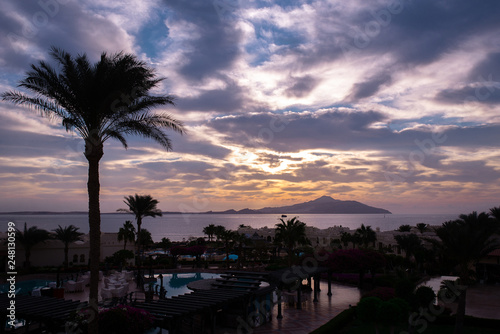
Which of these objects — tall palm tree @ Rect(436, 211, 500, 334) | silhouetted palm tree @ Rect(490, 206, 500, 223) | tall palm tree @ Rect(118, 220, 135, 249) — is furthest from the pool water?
silhouetted palm tree @ Rect(490, 206, 500, 223)

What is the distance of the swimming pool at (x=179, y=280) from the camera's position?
30008 mm

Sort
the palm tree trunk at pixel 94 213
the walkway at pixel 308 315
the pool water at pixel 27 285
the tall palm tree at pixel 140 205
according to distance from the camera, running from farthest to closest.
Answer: the tall palm tree at pixel 140 205, the pool water at pixel 27 285, the walkway at pixel 308 315, the palm tree trunk at pixel 94 213

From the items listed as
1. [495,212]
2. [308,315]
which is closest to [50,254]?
[308,315]

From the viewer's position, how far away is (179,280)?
3466cm

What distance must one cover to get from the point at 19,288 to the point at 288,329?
79.3 feet

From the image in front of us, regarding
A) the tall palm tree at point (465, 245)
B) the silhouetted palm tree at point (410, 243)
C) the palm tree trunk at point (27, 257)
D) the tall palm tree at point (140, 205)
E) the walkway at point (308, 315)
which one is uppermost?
the tall palm tree at point (140, 205)

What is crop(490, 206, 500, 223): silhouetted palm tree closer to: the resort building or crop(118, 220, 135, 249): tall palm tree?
crop(118, 220, 135, 249): tall palm tree

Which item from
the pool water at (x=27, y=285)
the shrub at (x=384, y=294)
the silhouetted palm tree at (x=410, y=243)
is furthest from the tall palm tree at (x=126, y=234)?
the shrub at (x=384, y=294)

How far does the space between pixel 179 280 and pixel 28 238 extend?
16.6 metres

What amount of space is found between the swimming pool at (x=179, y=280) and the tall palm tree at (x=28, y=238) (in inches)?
541

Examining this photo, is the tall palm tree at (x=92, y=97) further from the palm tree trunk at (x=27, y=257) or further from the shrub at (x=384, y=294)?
the palm tree trunk at (x=27, y=257)

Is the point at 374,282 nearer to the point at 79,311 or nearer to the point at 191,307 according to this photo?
the point at 191,307

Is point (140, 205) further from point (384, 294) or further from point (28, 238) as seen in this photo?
point (384, 294)

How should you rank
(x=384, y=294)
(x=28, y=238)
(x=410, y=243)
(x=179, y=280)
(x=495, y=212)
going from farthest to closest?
(x=495, y=212) → (x=410, y=243) → (x=28, y=238) → (x=179, y=280) → (x=384, y=294)
